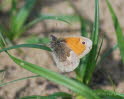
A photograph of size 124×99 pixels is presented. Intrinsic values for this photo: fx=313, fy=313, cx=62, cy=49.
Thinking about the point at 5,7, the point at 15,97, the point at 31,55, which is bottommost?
the point at 15,97

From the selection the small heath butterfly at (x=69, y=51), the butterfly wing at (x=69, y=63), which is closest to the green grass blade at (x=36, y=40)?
the small heath butterfly at (x=69, y=51)

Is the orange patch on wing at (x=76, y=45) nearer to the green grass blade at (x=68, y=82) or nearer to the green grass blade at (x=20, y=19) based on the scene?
the green grass blade at (x=68, y=82)

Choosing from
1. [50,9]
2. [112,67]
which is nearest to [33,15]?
[50,9]

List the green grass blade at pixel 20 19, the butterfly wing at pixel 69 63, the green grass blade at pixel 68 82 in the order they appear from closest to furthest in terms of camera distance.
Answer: the green grass blade at pixel 68 82 → the butterfly wing at pixel 69 63 → the green grass blade at pixel 20 19

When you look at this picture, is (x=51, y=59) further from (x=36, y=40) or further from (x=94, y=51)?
(x=94, y=51)

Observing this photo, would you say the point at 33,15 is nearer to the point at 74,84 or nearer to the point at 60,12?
the point at 60,12

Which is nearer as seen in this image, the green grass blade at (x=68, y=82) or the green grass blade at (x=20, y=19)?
the green grass blade at (x=68, y=82)

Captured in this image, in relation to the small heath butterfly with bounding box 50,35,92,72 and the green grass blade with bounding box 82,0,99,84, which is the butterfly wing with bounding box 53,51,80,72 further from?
the green grass blade with bounding box 82,0,99,84

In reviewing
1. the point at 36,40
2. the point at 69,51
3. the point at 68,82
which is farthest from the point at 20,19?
the point at 68,82
